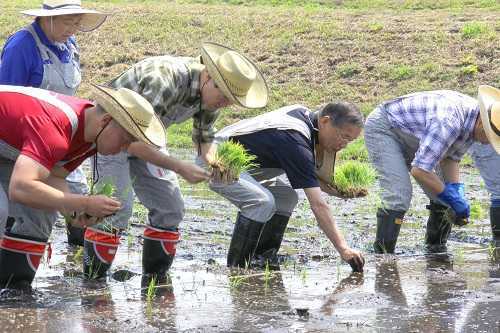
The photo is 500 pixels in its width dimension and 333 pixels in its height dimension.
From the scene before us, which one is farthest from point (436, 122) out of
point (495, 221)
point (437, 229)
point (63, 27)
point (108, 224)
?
point (63, 27)

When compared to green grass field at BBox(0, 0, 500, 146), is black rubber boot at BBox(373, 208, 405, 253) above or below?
below

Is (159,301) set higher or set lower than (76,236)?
lower

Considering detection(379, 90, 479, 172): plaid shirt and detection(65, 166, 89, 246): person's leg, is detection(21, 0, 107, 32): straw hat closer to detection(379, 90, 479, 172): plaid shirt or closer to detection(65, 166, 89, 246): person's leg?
detection(65, 166, 89, 246): person's leg

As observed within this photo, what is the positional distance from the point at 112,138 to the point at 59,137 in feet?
1.07

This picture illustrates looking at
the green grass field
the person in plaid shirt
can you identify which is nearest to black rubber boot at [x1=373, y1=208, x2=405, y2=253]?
the person in plaid shirt

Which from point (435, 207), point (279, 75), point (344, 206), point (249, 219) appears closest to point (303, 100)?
point (279, 75)

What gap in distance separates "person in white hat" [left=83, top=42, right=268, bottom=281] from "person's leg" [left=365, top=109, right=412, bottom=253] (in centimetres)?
172

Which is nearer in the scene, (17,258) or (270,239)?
(17,258)

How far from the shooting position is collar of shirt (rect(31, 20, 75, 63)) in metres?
7.22

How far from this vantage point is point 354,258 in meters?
7.15

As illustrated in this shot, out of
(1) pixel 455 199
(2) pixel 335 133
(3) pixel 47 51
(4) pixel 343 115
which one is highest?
(3) pixel 47 51

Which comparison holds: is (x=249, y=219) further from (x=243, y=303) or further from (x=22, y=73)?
(x=22, y=73)

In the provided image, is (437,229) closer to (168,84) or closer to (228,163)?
(228,163)

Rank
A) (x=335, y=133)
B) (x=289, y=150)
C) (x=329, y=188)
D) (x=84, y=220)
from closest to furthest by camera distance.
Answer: (x=84, y=220), (x=289, y=150), (x=335, y=133), (x=329, y=188)
